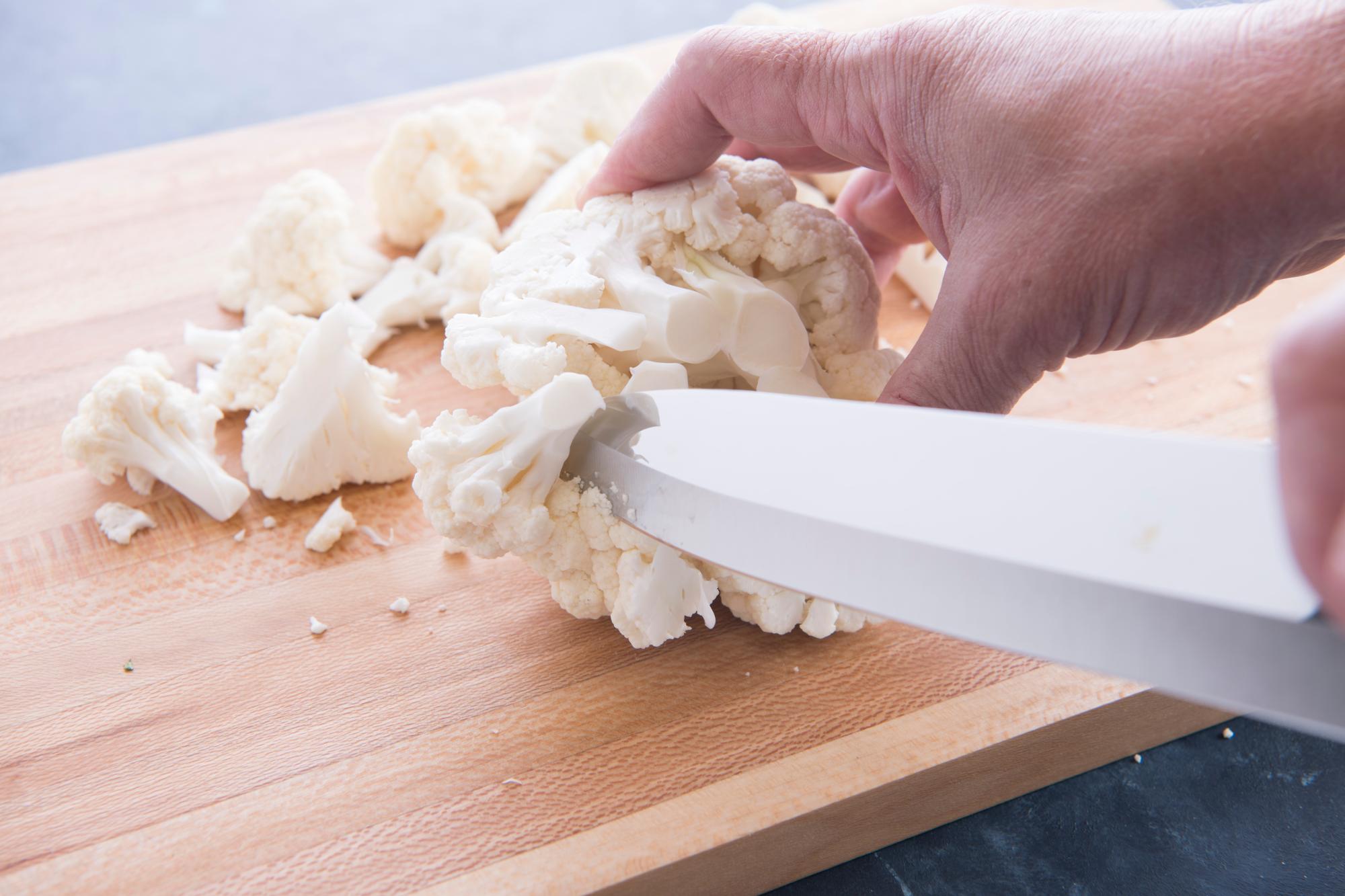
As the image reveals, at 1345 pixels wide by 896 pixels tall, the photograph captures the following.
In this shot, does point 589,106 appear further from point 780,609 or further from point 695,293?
point 780,609

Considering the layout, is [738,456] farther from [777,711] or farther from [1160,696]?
[1160,696]

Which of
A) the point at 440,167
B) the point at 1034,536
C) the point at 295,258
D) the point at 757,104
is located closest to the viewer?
the point at 1034,536

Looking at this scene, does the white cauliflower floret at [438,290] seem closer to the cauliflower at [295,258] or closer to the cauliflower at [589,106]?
the cauliflower at [295,258]

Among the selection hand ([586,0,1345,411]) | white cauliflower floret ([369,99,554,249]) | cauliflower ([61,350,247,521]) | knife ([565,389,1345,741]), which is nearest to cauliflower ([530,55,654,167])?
white cauliflower floret ([369,99,554,249])

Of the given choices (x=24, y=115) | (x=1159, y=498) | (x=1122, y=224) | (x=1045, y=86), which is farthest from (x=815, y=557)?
(x=24, y=115)

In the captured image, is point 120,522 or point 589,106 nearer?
point 120,522

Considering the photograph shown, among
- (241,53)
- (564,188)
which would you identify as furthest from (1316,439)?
(241,53)

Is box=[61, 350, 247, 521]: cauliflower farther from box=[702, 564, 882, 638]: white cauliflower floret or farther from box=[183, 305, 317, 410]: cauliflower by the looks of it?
box=[702, 564, 882, 638]: white cauliflower floret
